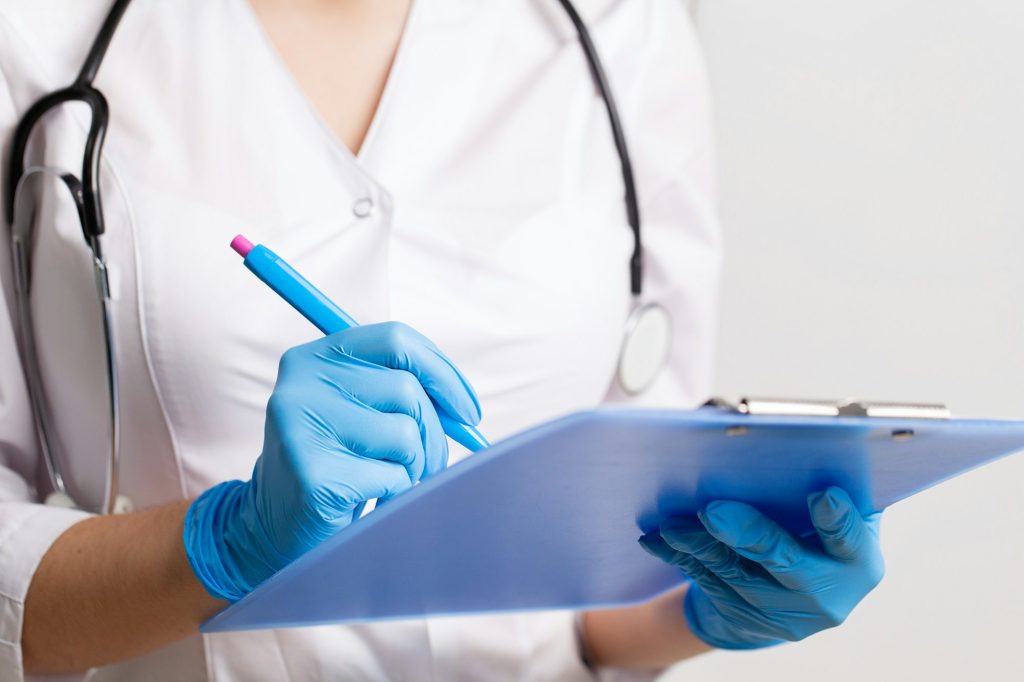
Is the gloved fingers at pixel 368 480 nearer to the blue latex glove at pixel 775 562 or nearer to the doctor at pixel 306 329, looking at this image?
the doctor at pixel 306 329

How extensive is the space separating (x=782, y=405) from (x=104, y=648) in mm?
497

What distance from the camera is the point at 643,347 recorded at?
0.93m

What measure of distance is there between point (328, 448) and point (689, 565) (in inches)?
9.7

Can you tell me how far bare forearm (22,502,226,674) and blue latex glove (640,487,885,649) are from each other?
0.29 metres

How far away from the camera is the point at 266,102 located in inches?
30.1

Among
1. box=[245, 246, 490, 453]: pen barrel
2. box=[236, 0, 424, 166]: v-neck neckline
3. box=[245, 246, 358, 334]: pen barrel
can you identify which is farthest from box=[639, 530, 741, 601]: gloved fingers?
box=[236, 0, 424, 166]: v-neck neckline

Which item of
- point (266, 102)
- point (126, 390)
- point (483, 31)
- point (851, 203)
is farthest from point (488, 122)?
point (851, 203)

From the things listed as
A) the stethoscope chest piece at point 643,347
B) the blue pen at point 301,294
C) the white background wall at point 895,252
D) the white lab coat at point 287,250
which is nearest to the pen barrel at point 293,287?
the blue pen at point 301,294

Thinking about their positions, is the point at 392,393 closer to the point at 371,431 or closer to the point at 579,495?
the point at 371,431

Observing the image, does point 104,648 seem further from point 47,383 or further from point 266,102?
Result: point 266,102

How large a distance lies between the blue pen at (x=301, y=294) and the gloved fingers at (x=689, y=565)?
118mm

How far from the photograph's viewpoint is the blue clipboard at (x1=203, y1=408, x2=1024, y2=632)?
42 cm

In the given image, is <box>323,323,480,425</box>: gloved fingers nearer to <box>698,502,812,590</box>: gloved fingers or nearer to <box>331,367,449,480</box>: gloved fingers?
<box>331,367,449,480</box>: gloved fingers

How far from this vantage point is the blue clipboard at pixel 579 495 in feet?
1.38
